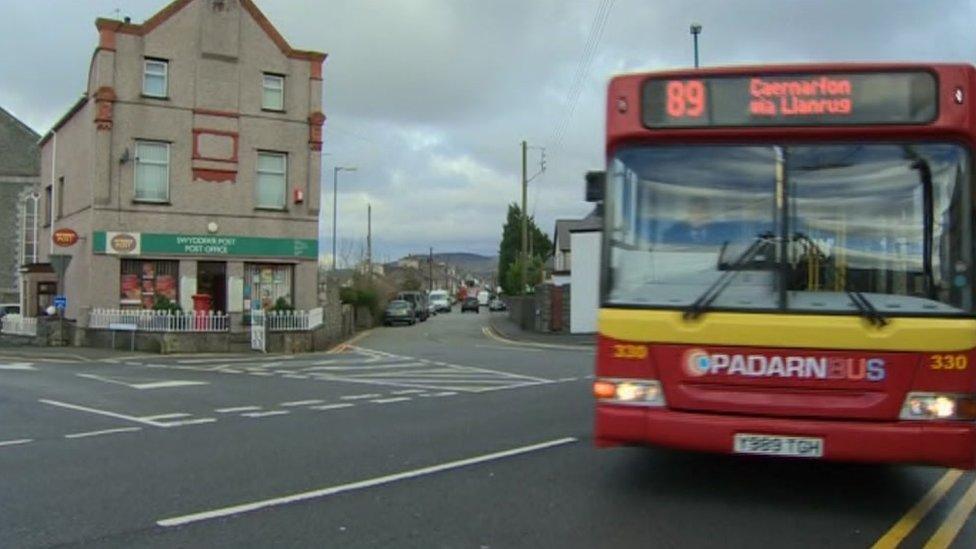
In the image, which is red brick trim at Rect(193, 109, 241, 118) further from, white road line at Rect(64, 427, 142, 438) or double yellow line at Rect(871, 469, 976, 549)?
double yellow line at Rect(871, 469, 976, 549)

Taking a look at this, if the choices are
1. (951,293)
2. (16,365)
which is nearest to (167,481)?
(951,293)

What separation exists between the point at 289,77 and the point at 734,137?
27.6m

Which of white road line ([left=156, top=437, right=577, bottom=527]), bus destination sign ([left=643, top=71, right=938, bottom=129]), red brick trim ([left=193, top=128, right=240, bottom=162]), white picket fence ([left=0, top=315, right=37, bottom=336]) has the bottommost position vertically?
white road line ([left=156, top=437, right=577, bottom=527])

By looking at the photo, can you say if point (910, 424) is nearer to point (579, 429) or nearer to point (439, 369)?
point (579, 429)

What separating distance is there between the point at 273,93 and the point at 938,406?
2884 cm

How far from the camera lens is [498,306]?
84625 mm

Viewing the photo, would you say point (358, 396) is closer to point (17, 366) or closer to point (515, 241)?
point (17, 366)

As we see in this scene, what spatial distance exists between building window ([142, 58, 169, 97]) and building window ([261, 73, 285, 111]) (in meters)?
3.30

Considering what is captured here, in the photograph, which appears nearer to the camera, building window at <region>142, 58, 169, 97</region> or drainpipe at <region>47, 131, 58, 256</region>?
building window at <region>142, 58, 169, 97</region>

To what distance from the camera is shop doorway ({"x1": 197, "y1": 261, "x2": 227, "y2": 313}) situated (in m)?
30.1

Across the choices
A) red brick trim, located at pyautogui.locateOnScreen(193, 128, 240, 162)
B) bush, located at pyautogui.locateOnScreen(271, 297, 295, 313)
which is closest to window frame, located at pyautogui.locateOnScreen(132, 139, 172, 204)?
red brick trim, located at pyautogui.locateOnScreen(193, 128, 240, 162)

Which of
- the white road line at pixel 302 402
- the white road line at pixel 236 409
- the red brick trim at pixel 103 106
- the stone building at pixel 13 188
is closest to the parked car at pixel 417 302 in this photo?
the stone building at pixel 13 188

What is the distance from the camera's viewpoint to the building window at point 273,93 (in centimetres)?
3157

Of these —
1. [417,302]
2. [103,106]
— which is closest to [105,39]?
[103,106]
